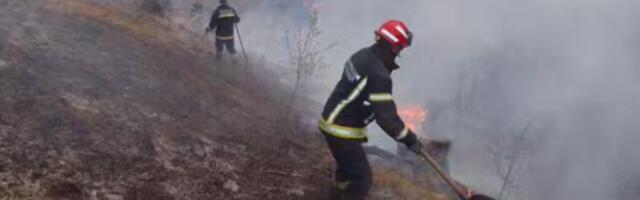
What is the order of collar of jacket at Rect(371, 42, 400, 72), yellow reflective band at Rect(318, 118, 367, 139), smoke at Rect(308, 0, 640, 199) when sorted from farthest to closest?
smoke at Rect(308, 0, 640, 199)
yellow reflective band at Rect(318, 118, 367, 139)
collar of jacket at Rect(371, 42, 400, 72)

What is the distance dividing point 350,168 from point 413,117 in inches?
348

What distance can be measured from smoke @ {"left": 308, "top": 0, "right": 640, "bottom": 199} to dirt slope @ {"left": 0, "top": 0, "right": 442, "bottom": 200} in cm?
768

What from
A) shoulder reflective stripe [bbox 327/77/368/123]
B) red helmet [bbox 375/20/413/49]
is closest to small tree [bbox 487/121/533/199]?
shoulder reflective stripe [bbox 327/77/368/123]

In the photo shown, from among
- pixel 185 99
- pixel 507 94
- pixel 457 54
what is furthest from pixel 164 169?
pixel 507 94

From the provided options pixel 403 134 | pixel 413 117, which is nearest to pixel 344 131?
pixel 403 134

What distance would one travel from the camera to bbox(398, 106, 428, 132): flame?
1300 cm

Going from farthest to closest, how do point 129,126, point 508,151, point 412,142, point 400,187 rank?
point 508,151 → point 400,187 → point 129,126 → point 412,142

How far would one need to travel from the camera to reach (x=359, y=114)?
4.55 metres

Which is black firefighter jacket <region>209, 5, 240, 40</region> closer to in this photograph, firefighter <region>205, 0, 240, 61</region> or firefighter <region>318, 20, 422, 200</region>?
firefighter <region>205, 0, 240, 61</region>

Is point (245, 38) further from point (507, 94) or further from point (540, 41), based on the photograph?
point (540, 41)

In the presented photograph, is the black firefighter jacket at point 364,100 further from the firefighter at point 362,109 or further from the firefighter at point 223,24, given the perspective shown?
the firefighter at point 223,24

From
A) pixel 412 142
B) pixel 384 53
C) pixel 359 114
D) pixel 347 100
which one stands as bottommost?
pixel 412 142

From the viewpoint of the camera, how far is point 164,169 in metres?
5.39

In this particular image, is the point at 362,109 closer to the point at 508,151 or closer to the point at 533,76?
the point at 508,151
